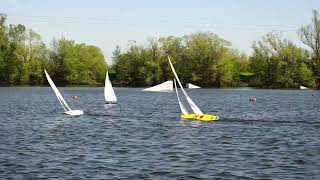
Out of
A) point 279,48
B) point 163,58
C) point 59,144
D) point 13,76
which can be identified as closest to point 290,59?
point 279,48

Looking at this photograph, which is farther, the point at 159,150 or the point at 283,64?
the point at 283,64

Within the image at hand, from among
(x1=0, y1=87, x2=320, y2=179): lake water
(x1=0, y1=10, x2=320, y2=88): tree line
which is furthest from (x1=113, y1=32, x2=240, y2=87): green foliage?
(x1=0, y1=87, x2=320, y2=179): lake water

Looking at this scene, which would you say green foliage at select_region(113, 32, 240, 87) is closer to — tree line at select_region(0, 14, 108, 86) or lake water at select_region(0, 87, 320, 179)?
tree line at select_region(0, 14, 108, 86)

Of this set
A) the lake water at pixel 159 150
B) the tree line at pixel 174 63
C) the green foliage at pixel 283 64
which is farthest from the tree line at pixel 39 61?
the lake water at pixel 159 150

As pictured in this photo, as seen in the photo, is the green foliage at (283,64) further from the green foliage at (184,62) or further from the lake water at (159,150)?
the lake water at (159,150)

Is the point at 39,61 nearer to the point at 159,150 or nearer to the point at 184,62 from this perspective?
the point at 184,62

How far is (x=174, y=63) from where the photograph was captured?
17062cm

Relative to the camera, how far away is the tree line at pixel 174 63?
519 feet

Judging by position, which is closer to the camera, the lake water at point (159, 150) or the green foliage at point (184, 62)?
the lake water at point (159, 150)

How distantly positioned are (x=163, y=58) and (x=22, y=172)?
6119 inches

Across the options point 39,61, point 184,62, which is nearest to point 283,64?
point 184,62

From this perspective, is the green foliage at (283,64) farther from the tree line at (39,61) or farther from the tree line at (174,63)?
the tree line at (39,61)

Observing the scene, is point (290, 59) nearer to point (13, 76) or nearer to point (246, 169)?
point (13, 76)

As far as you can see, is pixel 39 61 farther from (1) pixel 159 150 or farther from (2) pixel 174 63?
(1) pixel 159 150
